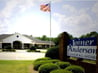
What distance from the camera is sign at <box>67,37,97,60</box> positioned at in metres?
10.1

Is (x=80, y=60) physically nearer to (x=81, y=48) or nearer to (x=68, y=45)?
(x=81, y=48)

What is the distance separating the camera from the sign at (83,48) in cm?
1008

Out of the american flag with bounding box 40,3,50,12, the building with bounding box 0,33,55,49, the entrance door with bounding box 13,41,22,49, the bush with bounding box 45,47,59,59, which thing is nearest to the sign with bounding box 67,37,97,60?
the bush with bounding box 45,47,59,59

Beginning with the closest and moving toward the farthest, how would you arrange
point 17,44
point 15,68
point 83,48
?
point 83,48, point 15,68, point 17,44

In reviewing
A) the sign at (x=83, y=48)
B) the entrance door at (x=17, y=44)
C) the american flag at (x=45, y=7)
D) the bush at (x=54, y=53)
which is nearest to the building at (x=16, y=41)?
the entrance door at (x=17, y=44)

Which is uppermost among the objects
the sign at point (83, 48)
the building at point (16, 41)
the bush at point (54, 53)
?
the building at point (16, 41)

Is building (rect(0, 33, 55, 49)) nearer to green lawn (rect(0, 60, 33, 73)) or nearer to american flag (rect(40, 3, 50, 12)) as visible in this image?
american flag (rect(40, 3, 50, 12))

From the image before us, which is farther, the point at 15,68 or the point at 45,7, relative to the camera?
the point at 45,7

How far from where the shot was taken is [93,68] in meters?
9.91

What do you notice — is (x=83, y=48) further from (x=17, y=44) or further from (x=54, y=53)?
(x=17, y=44)

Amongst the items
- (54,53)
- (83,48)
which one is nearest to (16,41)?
(54,53)

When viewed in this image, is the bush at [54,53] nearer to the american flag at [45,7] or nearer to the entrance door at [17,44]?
the american flag at [45,7]

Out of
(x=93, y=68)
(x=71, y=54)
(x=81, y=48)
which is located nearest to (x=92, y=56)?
(x=93, y=68)

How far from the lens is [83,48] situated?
11219 mm
